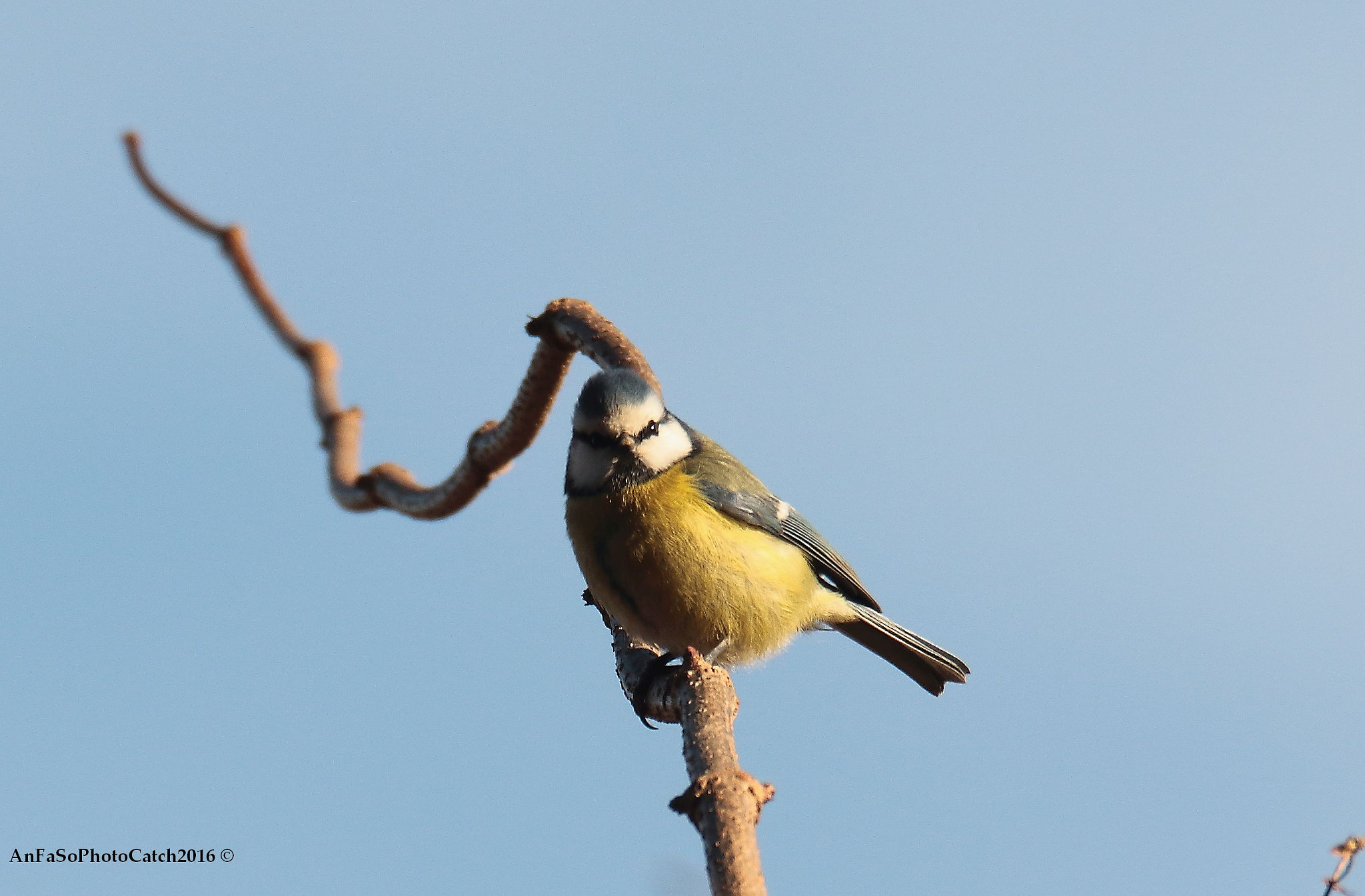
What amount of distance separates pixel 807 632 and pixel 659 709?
4.58 feet

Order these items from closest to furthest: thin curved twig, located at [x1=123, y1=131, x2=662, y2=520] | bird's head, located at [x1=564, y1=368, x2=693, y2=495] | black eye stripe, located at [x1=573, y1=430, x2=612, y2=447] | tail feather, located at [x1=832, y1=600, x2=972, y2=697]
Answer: thin curved twig, located at [x1=123, y1=131, x2=662, y2=520] < bird's head, located at [x1=564, y1=368, x2=693, y2=495] < black eye stripe, located at [x1=573, y1=430, x2=612, y2=447] < tail feather, located at [x1=832, y1=600, x2=972, y2=697]

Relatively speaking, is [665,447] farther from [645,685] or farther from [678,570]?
[645,685]

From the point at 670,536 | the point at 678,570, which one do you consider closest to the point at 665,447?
the point at 670,536

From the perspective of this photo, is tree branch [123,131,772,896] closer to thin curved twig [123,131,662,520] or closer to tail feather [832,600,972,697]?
thin curved twig [123,131,662,520]

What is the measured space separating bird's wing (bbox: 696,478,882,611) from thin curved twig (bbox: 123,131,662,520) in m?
0.73

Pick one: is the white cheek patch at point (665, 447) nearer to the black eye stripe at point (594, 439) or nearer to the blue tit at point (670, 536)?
the blue tit at point (670, 536)

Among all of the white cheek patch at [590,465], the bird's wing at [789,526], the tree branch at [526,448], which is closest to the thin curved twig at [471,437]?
the tree branch at [526,448]

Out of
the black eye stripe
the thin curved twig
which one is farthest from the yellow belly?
the thin curved twig

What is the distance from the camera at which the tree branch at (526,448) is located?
2.34m

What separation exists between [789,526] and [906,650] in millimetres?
892

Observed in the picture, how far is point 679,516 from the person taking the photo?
4125 mm

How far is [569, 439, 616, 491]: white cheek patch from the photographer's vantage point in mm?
4160

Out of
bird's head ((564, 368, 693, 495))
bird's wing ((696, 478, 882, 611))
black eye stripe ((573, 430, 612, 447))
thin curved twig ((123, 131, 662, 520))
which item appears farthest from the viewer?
bird's wing ((696, 478, 882, 611))

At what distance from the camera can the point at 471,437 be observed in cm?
365
